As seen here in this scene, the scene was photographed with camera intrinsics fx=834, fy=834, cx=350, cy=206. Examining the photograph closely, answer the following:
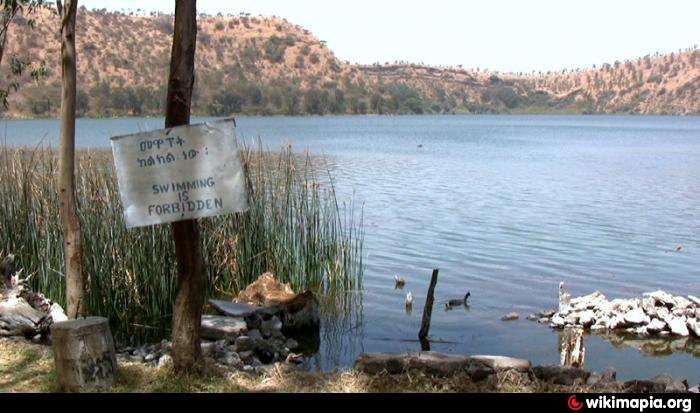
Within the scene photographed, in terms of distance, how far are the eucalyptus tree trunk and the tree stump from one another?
133 centimetres

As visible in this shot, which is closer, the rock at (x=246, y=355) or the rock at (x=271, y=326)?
the rock at (x=246, y=355)

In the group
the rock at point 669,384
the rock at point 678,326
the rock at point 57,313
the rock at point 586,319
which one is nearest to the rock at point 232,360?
the rock at point 57,313

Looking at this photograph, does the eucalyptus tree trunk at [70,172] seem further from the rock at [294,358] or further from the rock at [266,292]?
the rock at [266,292]

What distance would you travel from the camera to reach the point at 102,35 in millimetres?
71250

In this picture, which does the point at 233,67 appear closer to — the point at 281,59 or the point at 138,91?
the point at 281,59

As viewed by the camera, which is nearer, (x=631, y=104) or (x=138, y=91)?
(x=138, y=91)

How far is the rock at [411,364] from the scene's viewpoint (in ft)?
17.9

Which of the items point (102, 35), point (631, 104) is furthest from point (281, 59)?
point (631, 104)

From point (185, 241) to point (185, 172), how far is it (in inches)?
17.3

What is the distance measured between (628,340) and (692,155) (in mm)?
29077

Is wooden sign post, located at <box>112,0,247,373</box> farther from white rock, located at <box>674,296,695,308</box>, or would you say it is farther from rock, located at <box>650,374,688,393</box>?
white rock, located at <box>674,296,695,308</box>

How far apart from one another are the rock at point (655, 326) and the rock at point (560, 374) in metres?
4.04

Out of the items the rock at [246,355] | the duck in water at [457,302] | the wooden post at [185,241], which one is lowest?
the duck in water at [457,302]
